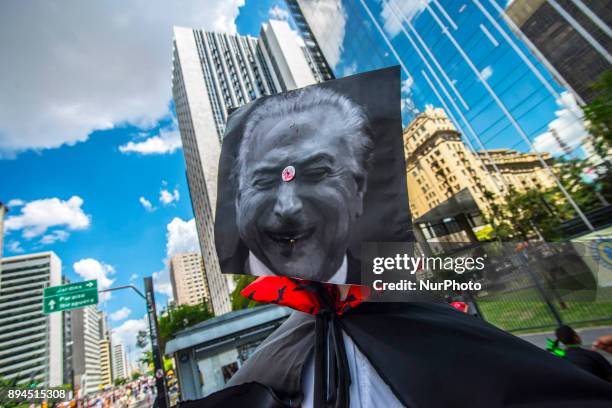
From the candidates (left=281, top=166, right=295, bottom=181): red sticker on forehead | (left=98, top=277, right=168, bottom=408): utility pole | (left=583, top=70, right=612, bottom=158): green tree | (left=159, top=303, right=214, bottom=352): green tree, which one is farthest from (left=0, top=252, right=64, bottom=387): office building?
(left=583, top=70, right=612, bottom=158): green tree

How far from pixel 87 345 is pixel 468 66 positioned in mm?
167767

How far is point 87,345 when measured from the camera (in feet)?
395

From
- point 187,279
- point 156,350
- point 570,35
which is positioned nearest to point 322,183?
point 156,350

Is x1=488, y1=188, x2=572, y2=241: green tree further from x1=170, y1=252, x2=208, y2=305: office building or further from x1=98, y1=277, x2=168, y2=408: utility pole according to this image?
x1=170, y1=252, x2=208, y2=305: office building

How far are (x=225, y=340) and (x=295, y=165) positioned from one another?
11.7 metres

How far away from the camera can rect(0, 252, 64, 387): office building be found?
87.2m

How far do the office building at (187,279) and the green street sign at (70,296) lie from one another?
114m

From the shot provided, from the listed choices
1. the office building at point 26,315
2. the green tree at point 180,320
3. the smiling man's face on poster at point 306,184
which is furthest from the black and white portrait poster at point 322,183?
the office building at point 26,315

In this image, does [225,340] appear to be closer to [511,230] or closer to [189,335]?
[189,335]

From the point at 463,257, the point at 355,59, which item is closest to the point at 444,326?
the point at 463,257

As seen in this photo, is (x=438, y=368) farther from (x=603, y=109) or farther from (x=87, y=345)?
(x=87, y=345)

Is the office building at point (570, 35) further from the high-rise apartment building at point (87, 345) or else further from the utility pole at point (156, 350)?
the high-rise apartment building at point (87, 345)

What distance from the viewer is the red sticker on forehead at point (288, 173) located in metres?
1.28

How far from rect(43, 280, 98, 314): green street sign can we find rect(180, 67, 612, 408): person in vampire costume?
472 inches
